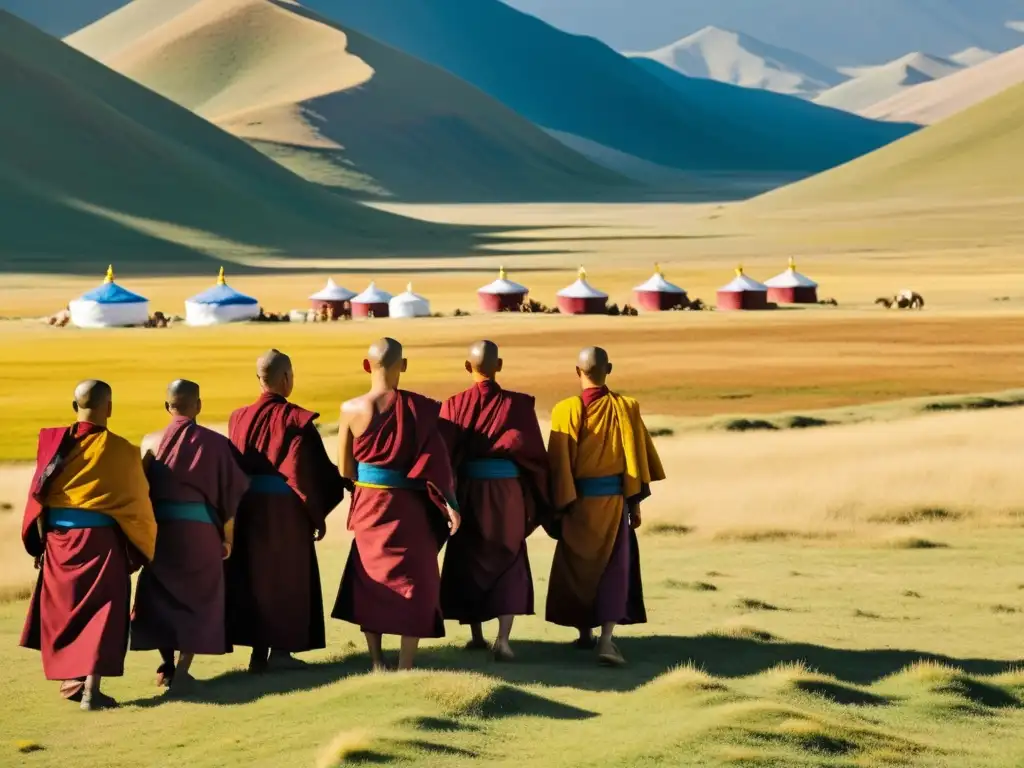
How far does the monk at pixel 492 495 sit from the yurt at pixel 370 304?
43.5 metres

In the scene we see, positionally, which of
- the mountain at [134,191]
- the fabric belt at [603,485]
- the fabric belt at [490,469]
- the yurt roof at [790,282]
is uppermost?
the mountain at [134,191]

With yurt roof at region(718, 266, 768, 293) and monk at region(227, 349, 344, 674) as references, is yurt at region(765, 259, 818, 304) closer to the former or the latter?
yurt roof at region(718, 266, 768, 293)

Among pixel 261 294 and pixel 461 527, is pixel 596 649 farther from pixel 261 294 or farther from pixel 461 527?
pixel 261 294

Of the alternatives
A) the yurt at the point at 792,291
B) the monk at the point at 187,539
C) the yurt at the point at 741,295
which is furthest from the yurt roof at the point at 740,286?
the monk at the point at 187,539

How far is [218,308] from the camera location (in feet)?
167

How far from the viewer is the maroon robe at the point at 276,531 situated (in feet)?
32.5

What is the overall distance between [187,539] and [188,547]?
0.04m

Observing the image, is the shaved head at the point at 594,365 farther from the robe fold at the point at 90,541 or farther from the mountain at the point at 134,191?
the mountain at the point at 134,191

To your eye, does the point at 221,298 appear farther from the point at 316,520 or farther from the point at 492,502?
the point at 316,520

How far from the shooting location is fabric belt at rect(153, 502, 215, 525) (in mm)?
9500

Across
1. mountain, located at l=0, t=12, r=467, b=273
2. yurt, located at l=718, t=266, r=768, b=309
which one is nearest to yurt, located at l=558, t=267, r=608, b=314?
yurt, located at l=718, t=266, r=768, b=309

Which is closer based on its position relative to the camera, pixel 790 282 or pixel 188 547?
pixel 188 547

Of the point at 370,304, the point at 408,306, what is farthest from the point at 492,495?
→ the point at 370,304

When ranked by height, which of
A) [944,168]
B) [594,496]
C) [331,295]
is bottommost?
[594,496]
